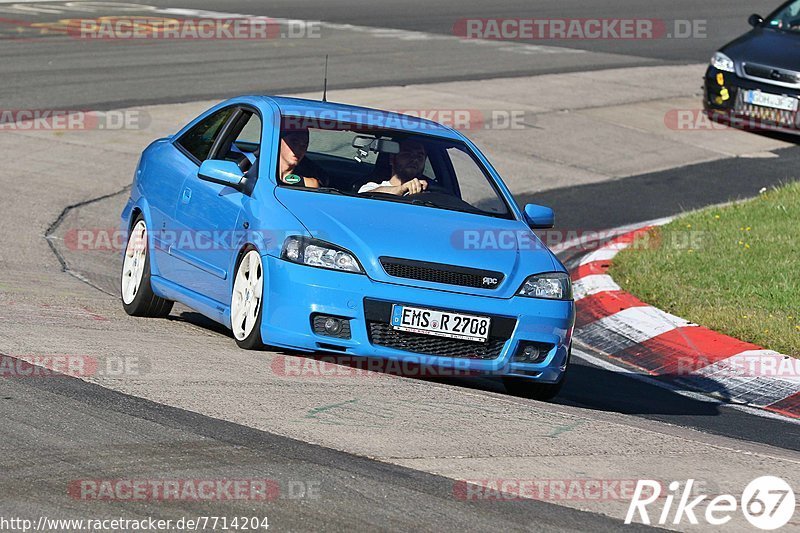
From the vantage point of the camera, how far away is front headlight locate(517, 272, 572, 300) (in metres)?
7.61

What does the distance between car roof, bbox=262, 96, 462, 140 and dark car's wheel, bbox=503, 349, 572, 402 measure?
5.64 feet

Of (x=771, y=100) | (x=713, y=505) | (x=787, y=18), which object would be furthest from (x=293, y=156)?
(x=787, y=18)

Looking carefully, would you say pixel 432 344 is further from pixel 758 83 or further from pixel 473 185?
pixel 758 83

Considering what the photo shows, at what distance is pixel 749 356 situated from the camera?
9.41m

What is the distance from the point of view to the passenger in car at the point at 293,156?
816 centimetres

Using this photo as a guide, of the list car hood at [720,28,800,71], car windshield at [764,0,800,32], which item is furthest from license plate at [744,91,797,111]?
car windshield at [764,0,800,32]

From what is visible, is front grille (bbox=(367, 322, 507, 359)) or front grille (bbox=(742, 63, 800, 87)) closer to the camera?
front grille (bbox=(367, 322, 507, 359))

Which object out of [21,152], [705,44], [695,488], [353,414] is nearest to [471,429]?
[353,414]

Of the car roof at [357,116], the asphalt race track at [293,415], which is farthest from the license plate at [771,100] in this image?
the car roof at [357,116]

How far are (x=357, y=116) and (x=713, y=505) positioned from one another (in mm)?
3997

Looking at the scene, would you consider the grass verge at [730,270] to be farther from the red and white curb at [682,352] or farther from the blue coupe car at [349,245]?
the blue coupe car at [349,245]

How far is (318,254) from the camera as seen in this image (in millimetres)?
7387
